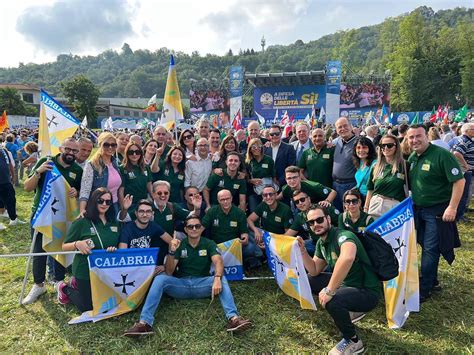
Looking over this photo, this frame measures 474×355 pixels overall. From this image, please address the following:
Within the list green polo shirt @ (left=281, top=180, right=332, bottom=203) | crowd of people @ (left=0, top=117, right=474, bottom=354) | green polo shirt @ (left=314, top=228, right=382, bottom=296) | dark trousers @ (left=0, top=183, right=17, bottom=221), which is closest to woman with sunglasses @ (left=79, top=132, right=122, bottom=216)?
crowd of people @ (left=0, top=117, right=474, bottom=354)

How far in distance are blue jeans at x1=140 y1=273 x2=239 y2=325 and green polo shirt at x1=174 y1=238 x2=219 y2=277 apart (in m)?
0.09

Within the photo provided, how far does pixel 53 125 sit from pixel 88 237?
1.85m

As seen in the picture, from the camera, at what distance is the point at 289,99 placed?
51.6 metres

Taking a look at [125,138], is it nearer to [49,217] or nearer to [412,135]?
[49,217]

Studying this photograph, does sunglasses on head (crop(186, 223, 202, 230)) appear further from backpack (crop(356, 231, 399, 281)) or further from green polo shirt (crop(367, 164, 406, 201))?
green polo shirt (crop(367, 164, 406, 201))

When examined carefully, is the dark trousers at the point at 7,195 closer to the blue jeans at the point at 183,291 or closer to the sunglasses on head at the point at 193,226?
the blue jeans at the point at 183,291

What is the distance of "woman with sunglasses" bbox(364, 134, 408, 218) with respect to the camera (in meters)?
4.62

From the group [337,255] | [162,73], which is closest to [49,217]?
[337,255]

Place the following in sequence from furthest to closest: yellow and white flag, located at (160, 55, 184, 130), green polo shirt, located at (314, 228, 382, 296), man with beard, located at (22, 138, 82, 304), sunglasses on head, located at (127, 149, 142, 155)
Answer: yellow and white flag, located at (160, 55, 184, 130) → sunglasses on head, located at (127, 149, 142, 155) → man with beard, located at (22, 138, 82, 304) → green polo shirt, located at (314, 228, 382, 296)

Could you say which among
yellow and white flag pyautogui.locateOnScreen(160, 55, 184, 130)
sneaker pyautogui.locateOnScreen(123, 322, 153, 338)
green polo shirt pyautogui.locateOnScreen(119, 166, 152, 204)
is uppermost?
yellow and white flag pyautogui.locateOnScreen(160, 55, 184, 130)

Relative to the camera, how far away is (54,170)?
4848mm

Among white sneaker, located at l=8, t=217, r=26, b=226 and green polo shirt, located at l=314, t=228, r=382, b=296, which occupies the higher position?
green polo shirt, located at l=314, t=228, r=382, b=296

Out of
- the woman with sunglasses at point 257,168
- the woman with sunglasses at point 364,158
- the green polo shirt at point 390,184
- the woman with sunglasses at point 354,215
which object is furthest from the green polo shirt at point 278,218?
the green polo shirt at point 390,184

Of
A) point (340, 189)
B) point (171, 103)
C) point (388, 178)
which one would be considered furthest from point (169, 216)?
point (171, 103)
